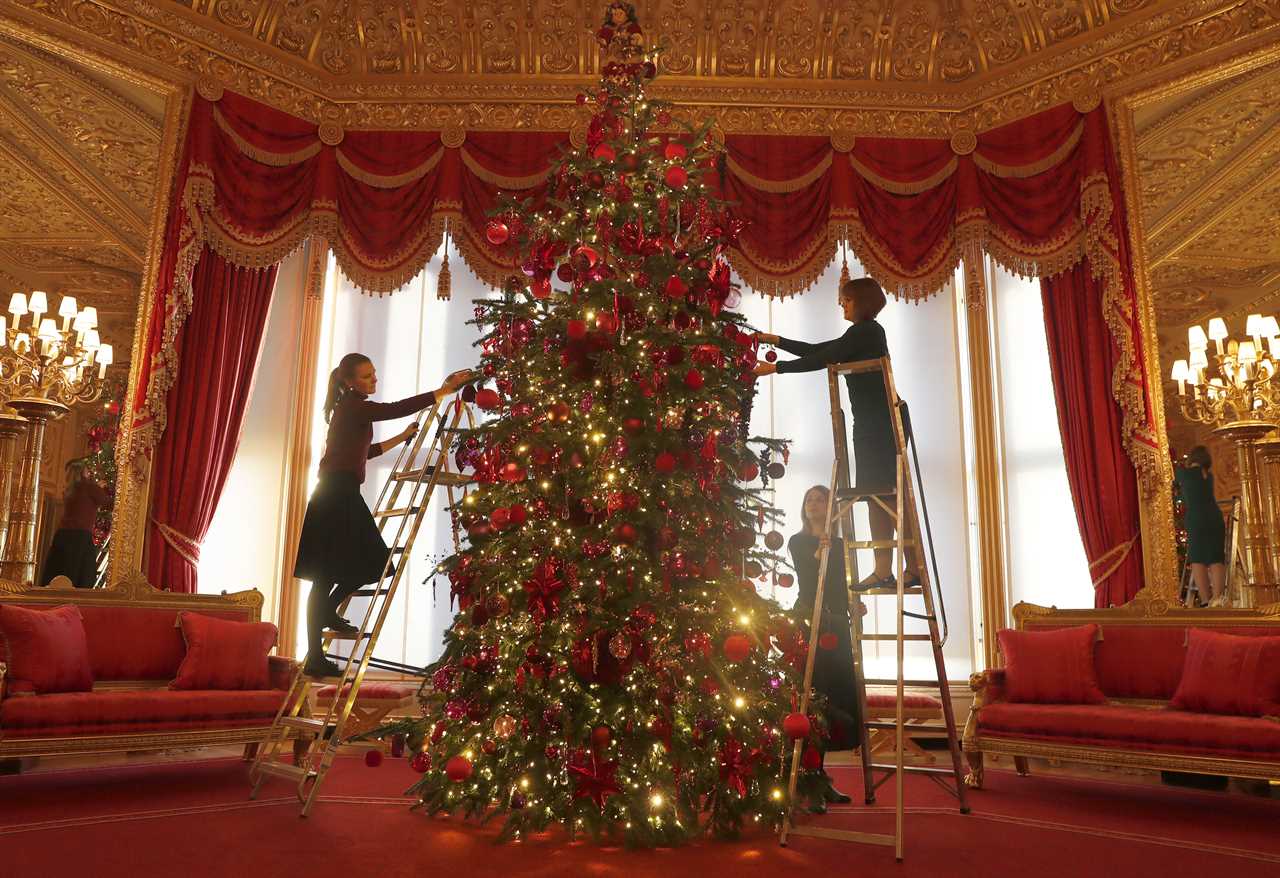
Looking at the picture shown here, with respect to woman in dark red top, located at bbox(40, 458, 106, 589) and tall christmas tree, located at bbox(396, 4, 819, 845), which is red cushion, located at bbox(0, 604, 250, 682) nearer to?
woman in dark red top, located at bbox(40, 458, 106, 589)

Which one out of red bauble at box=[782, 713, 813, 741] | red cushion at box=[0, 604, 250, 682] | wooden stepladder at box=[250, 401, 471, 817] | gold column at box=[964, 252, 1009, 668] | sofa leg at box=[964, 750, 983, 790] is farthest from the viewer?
gold column at box=[964, 252, 1009, 668]

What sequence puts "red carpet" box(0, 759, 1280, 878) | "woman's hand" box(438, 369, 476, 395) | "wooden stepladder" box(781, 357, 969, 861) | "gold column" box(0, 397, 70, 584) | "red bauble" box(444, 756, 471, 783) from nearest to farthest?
1. "red carpet" box(0, 759, 1280, 878)
2. "red bauble" box(444, 756, 471, 783)
3. "wooden stepladder" box(781, 357, 969, 861)
4. "woman's hand" box(438, 369, 476, 395)
5. "gold column" box(0, 397, 70, 584)

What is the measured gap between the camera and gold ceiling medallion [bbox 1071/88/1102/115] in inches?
236

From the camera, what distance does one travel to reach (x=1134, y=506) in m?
5.66

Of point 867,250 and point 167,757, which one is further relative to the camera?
point 867,250

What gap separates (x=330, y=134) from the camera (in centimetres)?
638

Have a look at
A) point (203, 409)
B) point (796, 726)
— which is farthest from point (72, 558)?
point (796, 726)

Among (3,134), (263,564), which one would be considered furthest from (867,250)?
(3,134)

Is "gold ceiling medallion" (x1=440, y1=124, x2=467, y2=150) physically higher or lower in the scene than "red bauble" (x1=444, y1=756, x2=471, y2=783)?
higher

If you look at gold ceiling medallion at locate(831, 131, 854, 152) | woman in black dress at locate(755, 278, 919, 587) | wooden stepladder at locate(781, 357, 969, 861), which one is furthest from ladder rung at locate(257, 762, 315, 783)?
gold ceiling medallion at locate(831, 131, 854, 152)

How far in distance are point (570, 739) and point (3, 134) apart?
564cm

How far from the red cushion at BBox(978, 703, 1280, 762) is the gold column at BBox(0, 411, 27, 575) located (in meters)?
5.36

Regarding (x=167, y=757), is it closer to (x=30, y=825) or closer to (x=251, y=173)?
(x=30, y=825)

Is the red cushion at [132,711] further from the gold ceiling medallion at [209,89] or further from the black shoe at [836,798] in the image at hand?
the gold ceiling medallion at [209,89]
